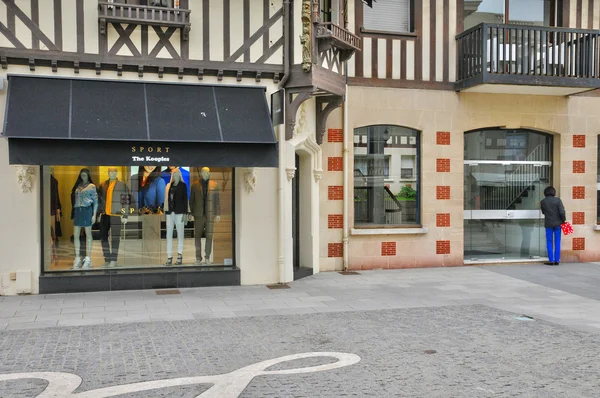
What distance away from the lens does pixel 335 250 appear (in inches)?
526

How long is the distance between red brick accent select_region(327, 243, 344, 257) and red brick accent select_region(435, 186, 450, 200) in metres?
2.41

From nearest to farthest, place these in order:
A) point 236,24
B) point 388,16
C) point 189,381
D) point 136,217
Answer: point 189,381
point 236,24
point 136,217
point 388,16

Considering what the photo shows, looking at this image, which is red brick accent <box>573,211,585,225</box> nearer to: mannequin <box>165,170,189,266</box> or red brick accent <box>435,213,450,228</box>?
red brick accent <box>435,213,450,228</box>

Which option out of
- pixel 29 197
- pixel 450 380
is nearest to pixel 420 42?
pixel 29 197

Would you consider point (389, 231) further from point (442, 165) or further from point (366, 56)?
point (366, 56)

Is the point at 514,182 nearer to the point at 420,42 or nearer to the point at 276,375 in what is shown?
the point at 420,42

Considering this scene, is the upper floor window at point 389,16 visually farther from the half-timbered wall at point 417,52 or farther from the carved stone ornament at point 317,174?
the carved stone ornament at point 317,174

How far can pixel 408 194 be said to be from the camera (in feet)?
45.8

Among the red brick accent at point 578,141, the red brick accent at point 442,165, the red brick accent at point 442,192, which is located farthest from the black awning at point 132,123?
the red brick accent at point 578,141

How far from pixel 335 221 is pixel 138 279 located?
4.29 metres

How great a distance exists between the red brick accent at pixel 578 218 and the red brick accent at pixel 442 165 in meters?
3.30

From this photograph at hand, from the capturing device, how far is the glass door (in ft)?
47.3

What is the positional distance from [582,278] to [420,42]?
5.81m

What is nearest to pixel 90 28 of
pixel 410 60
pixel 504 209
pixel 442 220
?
pixel 410 60
